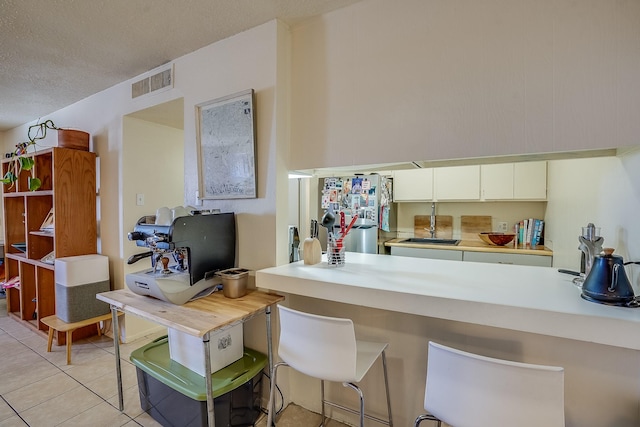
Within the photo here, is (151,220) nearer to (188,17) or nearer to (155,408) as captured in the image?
(155,408)

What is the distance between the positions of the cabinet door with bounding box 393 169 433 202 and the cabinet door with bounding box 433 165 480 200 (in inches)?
3.1

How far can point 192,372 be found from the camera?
1634mm

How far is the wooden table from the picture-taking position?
4.33 feet

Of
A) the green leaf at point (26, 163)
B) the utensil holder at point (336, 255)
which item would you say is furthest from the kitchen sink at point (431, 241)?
the green leaf at point (26, 163)

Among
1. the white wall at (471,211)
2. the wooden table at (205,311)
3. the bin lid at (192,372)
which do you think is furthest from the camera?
the white wall at (471,211)

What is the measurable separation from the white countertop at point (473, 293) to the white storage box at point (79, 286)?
1995mm

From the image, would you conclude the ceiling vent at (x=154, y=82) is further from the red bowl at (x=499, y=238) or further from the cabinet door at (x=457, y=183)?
the red bowl at (x=499, y=238)

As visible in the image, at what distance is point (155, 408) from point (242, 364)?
0.60 metres

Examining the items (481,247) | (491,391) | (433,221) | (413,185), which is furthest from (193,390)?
(433,221)

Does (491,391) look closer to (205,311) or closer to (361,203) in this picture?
(205,311)

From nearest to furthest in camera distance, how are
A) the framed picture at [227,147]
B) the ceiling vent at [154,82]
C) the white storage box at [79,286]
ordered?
the framed picture at [227,147], the ceiling vent at [154,82], the white storage box at [79,286]

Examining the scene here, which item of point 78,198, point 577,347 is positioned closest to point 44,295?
point 78,198

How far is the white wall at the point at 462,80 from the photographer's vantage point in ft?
3.98

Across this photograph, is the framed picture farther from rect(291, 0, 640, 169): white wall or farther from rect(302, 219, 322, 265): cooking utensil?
rect(302, 219, 322, 265): cooking utensil
